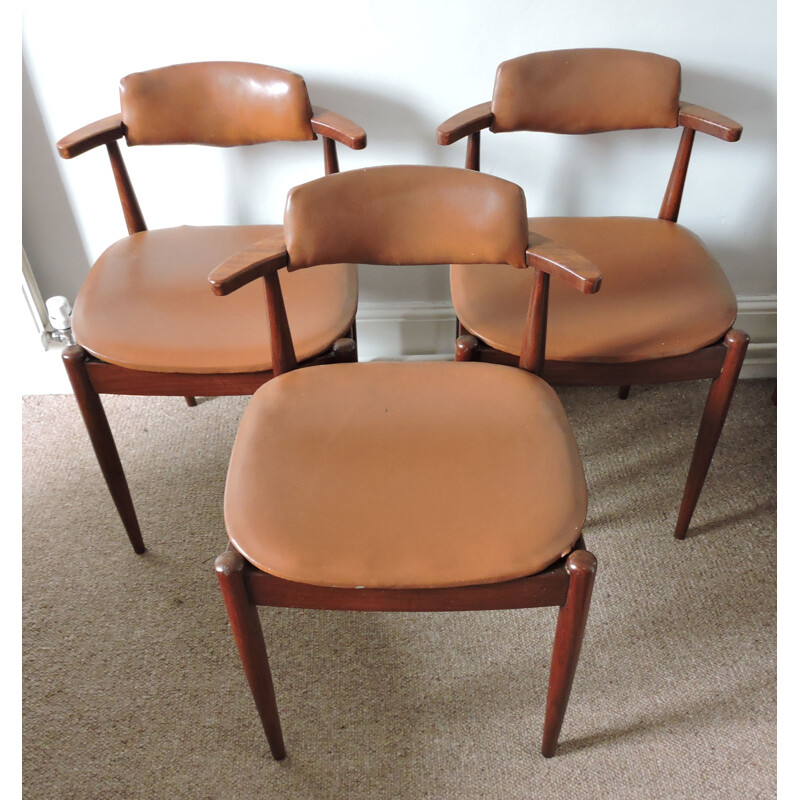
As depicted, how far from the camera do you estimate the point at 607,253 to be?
4.68ft

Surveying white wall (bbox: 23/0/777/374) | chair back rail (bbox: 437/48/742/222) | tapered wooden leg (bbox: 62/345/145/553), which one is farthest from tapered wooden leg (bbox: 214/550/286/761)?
white wall (bbox: 23/0/777/374)

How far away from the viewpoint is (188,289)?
4.45 ft

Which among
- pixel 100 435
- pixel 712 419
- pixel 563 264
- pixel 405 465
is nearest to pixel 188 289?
pixel 100 435

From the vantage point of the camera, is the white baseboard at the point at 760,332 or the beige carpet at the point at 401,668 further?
the white baseboard at the point at 760,332

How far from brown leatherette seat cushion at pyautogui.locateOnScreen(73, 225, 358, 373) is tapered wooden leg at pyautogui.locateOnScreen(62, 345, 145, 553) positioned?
0.04 meters

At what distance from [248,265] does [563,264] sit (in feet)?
1.44

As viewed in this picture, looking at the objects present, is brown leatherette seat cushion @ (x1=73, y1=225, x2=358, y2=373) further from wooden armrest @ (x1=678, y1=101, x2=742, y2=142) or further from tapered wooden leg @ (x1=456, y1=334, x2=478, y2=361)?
wooden armrest @ (x1=678, y1=101, x2=742, y2=142)

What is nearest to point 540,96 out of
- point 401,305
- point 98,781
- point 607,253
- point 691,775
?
point 607,253

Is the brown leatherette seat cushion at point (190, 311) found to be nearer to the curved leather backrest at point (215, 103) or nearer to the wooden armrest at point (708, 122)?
the curved leather backrest at point (215, 103)

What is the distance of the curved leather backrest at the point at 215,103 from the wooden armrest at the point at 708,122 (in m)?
0.71

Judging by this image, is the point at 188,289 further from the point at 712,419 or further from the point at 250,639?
the point at 712,419

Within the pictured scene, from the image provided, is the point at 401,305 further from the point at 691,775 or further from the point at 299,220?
the point at 691,775

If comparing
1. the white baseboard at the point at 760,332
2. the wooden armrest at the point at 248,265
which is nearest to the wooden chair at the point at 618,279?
the wooden armrest at the point at 248,265

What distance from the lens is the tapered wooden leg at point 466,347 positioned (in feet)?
4.15
